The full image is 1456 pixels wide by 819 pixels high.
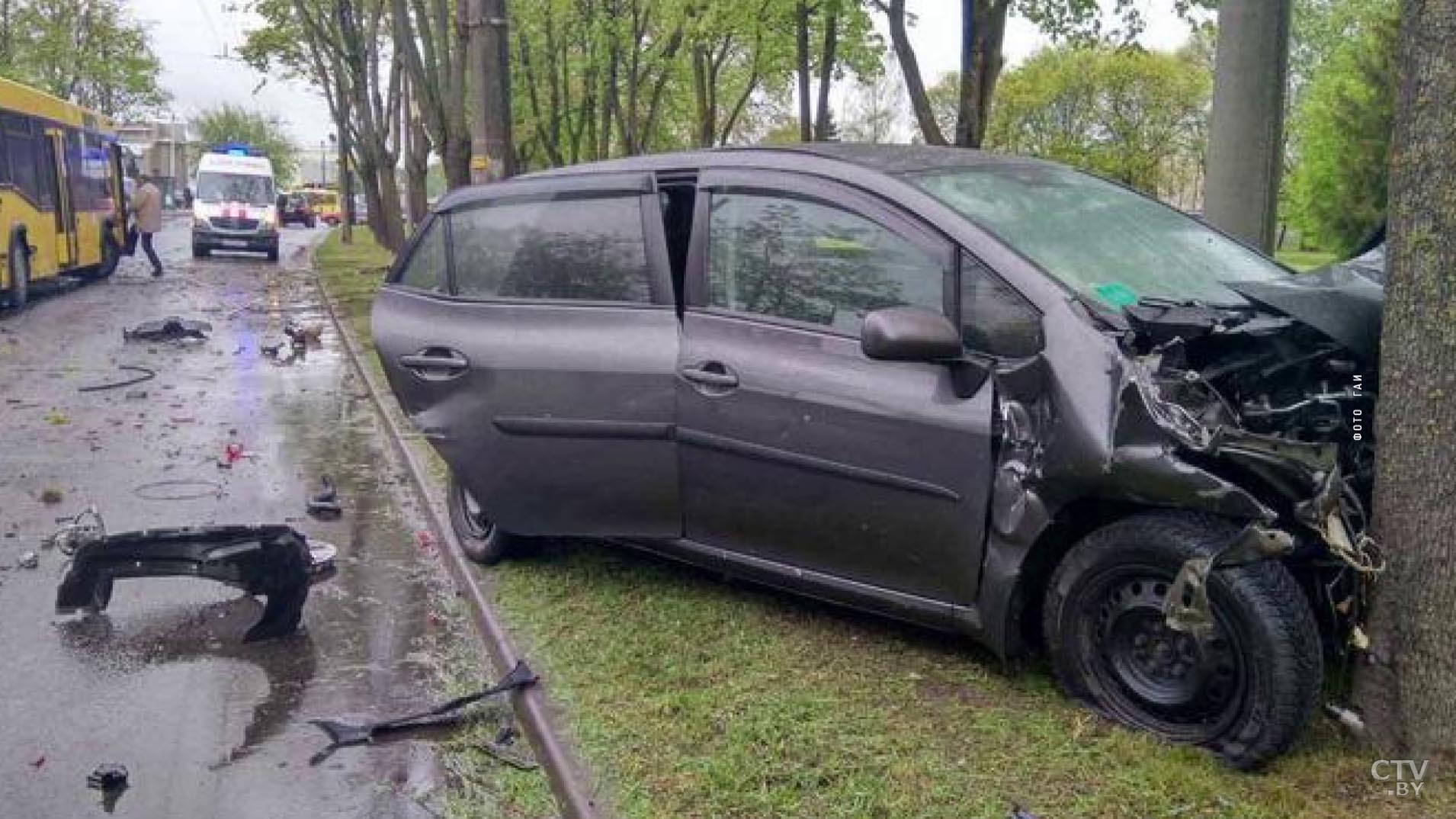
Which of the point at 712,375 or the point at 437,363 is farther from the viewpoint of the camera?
the point at 437,363

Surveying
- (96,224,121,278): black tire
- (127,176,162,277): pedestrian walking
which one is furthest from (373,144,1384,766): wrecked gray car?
(127,176,162,277): pedestrian walking

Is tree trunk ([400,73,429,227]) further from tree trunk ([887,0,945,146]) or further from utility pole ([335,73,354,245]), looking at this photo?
tree trunk ([887,0,945,146])

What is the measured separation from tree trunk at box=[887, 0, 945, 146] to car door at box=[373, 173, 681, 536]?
715 cm

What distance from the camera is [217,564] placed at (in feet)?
17.7

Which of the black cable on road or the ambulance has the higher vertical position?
the ambulance

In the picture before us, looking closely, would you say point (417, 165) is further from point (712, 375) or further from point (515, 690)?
point (515, 690)

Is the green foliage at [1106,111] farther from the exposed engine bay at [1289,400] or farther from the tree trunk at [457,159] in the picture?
the exposed engine bay at [1289,400]

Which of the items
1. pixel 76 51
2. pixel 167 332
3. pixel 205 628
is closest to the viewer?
pixel 205 628

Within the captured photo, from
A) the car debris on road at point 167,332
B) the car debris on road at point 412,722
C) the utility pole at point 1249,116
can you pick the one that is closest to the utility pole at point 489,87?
the car debris on road at point 167,332

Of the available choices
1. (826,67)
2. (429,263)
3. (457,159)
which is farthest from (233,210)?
(429,263)

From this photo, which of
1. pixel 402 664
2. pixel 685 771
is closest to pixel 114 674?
pixel 402 664

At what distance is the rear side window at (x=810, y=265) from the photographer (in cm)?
432

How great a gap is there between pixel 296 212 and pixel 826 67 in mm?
55797

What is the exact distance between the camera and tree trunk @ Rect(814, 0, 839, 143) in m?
16.1
